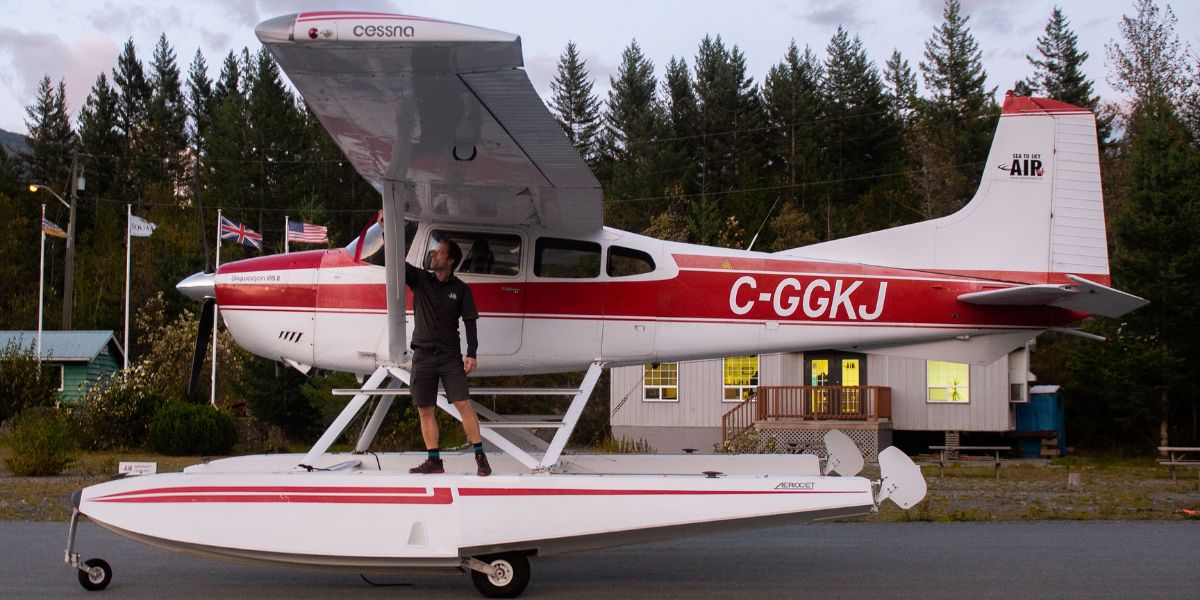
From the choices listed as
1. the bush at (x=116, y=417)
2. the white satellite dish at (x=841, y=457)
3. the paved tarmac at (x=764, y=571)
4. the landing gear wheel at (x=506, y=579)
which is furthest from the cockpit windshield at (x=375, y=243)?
the bush at (x=116, y=417)

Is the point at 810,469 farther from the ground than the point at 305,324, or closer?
closer

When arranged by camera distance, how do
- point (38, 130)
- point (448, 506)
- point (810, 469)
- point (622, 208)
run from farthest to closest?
point (38, 130) → point (622, 208) → point (810, 469) → point (448, 506)

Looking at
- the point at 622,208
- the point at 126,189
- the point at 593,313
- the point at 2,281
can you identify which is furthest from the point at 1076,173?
the point at 126,189

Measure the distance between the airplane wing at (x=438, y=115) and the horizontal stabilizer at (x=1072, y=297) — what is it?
10.3 ft

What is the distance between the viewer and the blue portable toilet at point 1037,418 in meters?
28.6

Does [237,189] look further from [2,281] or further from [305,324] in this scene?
[305,324]

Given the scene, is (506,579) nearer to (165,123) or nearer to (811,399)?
(811,399)

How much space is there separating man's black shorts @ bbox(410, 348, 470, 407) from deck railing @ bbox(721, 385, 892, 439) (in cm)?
1959

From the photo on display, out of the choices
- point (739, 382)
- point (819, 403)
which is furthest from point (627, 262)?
point (739, 382)

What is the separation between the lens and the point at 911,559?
A: 7.77 m

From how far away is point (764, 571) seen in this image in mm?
7371

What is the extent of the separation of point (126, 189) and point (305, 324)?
58.4 meters

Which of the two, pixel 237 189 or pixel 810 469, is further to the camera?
pixel 237 189

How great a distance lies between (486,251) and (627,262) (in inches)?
43.7
